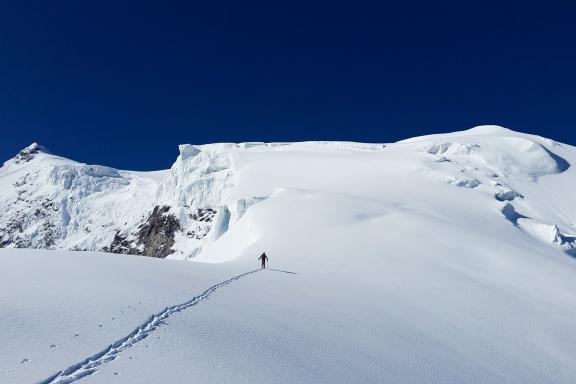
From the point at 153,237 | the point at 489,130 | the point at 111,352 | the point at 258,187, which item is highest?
the point at 489,130

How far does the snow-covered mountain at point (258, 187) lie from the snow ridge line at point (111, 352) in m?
36.5

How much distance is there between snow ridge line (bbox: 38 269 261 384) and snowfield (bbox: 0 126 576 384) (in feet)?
0.10

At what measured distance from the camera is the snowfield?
26.5 feet

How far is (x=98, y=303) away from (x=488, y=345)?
11.4 metres

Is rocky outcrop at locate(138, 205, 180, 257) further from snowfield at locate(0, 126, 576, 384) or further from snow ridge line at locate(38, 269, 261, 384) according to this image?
snow ridge line at locate(38, 269, 261, 384)

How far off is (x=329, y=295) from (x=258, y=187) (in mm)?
39759

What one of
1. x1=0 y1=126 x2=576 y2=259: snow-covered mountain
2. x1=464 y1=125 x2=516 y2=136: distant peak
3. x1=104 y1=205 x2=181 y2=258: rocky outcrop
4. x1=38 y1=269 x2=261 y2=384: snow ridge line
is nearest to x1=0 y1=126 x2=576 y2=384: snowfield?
x1=38 y1=269 x2=261 y2=384: snow ridge line

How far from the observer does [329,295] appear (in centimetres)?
1638

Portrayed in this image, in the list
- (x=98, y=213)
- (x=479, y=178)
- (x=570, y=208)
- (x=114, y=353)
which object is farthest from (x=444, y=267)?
(x=98, y=213)

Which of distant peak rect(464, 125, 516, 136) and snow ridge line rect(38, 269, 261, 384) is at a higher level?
distant peak rect(464, 125, 516, 136)

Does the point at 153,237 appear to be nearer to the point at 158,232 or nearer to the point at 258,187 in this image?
the point at 158,232

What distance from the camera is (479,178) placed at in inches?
2229

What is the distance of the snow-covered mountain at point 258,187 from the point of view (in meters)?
51.0

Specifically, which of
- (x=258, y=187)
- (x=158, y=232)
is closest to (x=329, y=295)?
(x=258, y=187)
